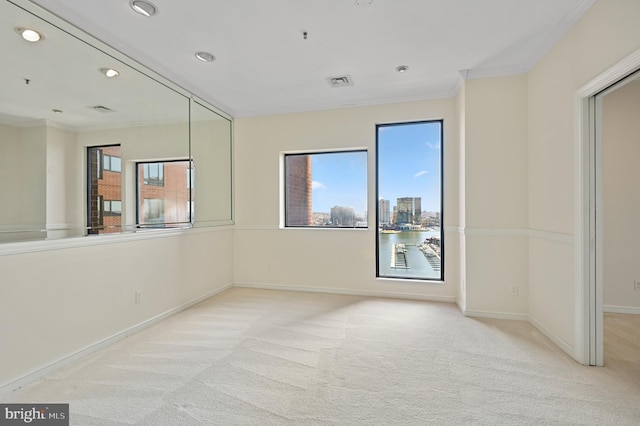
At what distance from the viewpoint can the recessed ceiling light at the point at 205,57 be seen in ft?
9.66

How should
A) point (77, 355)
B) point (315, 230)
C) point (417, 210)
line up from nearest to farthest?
point (77, 355) < point (417, 210) < point (315, 230)

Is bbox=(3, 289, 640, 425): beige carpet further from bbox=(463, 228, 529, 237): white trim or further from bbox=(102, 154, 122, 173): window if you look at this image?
bbox=(102, 154, 122, 173): window

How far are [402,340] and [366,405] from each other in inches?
40.7

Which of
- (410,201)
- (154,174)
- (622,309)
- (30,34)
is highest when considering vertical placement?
(30,34)

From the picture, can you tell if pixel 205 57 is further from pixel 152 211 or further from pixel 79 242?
pixel 79 242

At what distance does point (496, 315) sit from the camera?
3.37 m

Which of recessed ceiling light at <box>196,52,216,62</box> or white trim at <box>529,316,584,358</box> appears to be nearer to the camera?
white trim at <box>529,316,584,358</box>

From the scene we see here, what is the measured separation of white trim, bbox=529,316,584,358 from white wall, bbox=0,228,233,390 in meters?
3.97

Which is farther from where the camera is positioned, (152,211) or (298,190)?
(298,190)

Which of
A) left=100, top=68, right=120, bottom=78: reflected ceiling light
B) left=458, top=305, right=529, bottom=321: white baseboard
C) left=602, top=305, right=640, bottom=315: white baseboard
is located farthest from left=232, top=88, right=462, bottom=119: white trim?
left=602, top=305, right=640, bottom=315: white baseboard

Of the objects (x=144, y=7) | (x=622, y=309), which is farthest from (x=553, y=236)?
(x=144, y=7)

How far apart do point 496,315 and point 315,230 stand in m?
2.50

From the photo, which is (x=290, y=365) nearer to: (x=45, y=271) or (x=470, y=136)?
(x=45, y=271)

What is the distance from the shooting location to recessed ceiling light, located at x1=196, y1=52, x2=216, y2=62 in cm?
295
